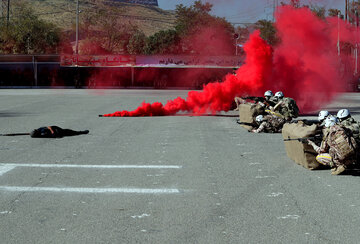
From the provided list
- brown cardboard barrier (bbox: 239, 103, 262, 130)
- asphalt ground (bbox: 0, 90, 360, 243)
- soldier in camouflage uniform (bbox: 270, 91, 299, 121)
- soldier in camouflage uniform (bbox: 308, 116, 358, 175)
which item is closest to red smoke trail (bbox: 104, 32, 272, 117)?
brown cardboard barrier (bbox: 239, 103, 262, 130)

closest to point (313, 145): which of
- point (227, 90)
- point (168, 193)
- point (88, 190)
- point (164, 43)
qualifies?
point (168, 193)

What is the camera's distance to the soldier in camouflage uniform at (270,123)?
1905cm

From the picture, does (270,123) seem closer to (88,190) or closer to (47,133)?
(47,133)

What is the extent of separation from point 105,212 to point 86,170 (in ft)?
12.3

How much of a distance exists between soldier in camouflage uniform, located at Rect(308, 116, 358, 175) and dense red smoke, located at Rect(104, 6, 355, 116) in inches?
625

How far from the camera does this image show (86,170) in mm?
11531

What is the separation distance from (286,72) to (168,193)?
2126cm

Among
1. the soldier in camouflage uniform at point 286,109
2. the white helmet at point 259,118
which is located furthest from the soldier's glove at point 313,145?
the soldier in camouflage uniform at point 286,109

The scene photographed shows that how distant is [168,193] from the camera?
30.1 ft

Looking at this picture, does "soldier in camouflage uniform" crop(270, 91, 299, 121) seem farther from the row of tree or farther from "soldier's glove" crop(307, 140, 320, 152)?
the row of tree

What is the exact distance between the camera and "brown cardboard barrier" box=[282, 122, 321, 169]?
11438 millimetres

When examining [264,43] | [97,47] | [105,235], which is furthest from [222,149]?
[97,47]

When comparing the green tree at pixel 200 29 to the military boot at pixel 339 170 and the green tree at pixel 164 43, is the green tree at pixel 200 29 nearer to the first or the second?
the green tree at pixel 164 43

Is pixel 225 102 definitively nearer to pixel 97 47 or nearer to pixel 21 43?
pixel 21 43
